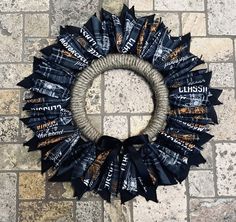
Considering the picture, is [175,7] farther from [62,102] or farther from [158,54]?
[62,102]

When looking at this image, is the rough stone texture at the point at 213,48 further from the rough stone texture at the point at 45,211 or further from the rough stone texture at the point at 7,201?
the rough stone texture at the point at 7,201

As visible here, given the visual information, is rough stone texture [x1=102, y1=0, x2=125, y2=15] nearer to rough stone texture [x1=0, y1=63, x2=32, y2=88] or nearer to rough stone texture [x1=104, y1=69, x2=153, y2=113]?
rough stone texture [x1=104, y1=69, x2=153, y2=113]

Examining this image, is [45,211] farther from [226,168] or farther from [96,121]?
[226,168]

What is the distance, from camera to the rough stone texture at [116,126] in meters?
1.70

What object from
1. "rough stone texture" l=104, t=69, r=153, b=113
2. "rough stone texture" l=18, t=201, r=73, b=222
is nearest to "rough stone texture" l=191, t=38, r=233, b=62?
"rough stone texture" l=104, t=69, r=153, b=113

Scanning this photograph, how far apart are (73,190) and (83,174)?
0.27 feet

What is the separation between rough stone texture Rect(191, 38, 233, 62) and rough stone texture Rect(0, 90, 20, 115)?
26.1 inches

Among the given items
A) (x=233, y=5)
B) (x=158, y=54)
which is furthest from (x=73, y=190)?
(x=233, y=5)

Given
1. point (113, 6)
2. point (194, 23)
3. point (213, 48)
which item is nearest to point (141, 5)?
point (113, 6)

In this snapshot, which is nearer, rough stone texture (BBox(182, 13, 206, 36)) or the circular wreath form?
the circular wreath form

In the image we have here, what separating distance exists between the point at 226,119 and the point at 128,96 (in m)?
0.36

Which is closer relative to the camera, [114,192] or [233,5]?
[114,192]

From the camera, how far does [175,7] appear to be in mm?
1751

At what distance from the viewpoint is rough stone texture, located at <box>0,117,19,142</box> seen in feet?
5.55
